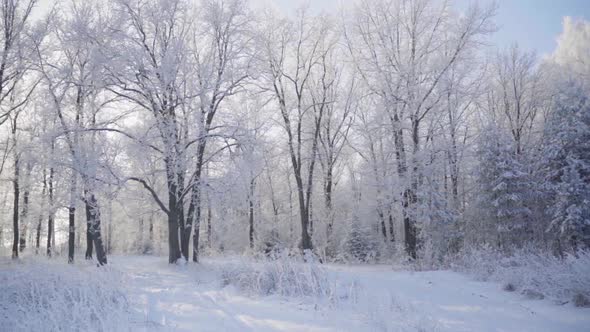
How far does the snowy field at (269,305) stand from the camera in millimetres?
5008

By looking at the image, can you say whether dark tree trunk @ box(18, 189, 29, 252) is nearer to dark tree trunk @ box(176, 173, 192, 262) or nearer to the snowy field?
dark tree trunk @ box(176, 173, 192, 262)

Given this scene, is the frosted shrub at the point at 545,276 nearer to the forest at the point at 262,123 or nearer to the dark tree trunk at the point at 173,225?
the forest at the point at 262,123

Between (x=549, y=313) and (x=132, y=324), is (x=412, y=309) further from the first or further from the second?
(x=132, y=324)

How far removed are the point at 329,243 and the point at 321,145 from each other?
6.34 meters

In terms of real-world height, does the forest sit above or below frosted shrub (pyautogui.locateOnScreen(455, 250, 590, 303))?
above

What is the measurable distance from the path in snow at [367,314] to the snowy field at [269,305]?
14mm

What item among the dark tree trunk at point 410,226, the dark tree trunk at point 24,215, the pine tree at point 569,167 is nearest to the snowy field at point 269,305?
the dark tree trunk at point 410,226

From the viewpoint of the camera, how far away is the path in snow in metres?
4.95

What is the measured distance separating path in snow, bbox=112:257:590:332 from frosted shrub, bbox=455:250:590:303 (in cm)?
31

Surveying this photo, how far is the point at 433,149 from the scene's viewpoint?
16.8 meters

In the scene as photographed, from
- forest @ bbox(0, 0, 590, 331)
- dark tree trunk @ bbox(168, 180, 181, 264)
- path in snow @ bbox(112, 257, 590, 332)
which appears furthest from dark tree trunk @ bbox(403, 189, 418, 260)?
dark tree trunk @ bbox(168, 180, 181, 264)

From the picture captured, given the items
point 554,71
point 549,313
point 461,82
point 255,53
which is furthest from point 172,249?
point 554,71

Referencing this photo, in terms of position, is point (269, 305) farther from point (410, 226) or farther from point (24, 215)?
point (24, 215)

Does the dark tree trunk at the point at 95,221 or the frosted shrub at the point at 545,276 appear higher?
the dark tree trunk at the point at 95,221
